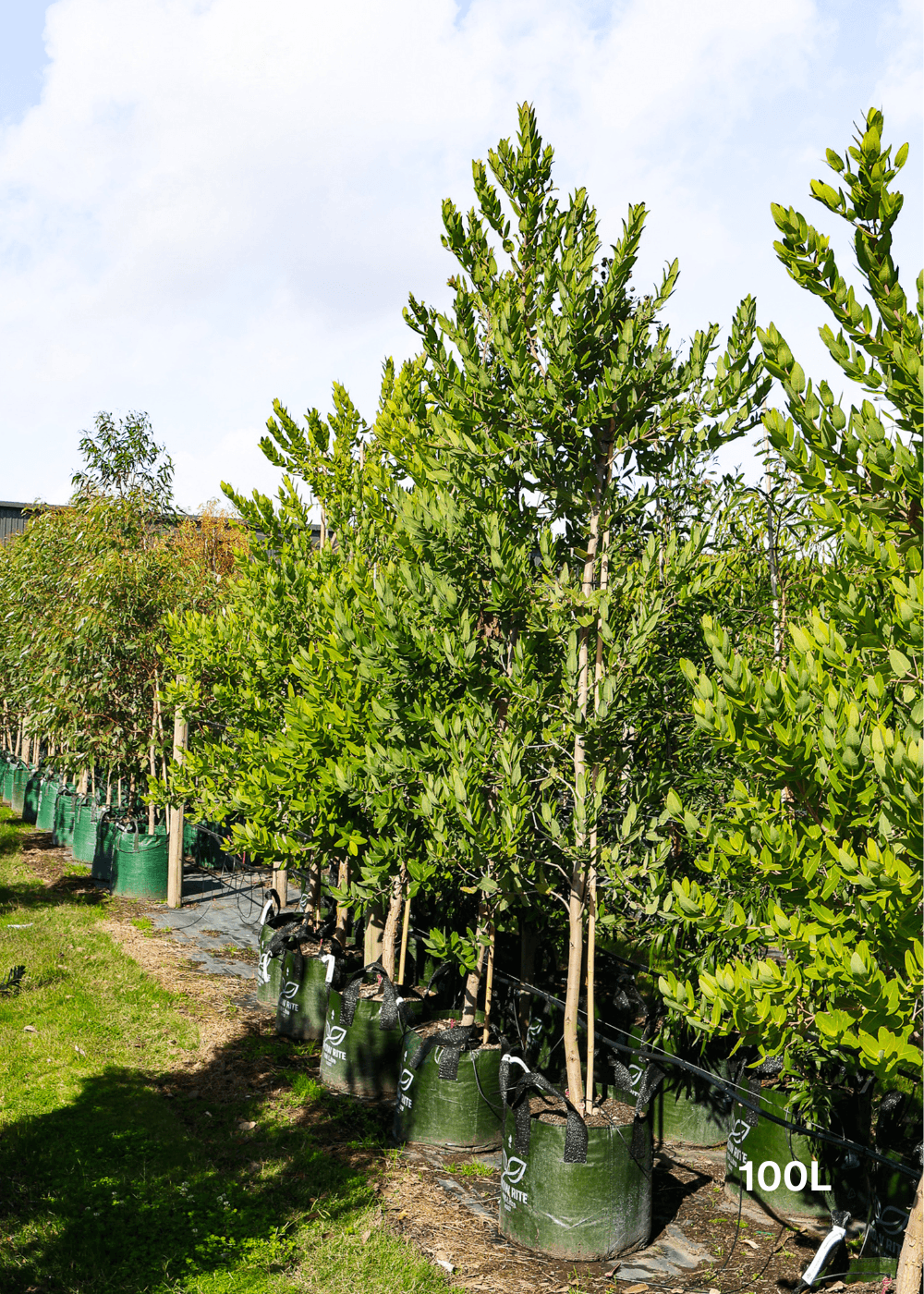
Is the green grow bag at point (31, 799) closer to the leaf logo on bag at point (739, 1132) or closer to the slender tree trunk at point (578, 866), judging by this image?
the slender tree trunk at point (578, 866)

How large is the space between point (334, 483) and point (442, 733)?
505cm

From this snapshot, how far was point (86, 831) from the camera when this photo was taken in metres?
16.0

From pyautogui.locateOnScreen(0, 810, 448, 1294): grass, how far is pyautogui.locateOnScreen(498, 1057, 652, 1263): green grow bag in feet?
2.11

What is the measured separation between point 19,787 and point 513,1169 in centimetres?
1946

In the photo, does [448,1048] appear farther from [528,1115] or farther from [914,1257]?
[914,1257]

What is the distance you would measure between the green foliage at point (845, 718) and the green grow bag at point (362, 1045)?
431 centimetres

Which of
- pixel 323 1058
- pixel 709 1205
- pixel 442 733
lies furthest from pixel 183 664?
pixel 709 1205

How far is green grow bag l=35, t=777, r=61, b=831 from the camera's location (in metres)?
18.6

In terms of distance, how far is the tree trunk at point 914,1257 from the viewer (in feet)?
12.0

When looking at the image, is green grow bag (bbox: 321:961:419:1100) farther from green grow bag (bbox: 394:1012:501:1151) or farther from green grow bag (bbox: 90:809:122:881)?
green grow bag (bbox: 90:809:122:881)

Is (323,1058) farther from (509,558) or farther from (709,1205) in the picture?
(509,558)

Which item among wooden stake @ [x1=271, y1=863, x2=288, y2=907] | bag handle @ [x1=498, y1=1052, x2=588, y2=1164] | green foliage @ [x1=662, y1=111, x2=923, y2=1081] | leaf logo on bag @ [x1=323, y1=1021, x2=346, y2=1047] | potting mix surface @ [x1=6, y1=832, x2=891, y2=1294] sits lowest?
potting mix surface @ [x1=6, y1=832, x2=891, y2=1294]

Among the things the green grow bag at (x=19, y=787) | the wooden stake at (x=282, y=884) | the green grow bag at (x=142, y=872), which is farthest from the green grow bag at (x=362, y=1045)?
the green grow bag at (x=19, y=787)

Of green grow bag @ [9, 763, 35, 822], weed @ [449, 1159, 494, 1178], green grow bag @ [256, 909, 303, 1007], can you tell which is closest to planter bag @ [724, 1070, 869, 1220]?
weed @ [449, 1159, 494, 1178]
